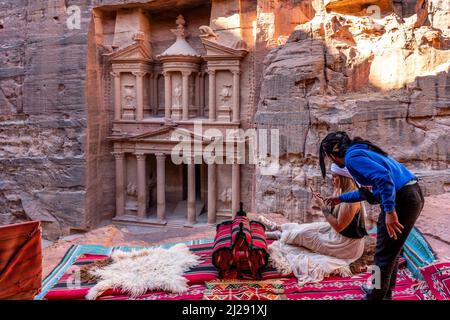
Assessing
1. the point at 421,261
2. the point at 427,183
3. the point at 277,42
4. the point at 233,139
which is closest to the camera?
the point at 421,261

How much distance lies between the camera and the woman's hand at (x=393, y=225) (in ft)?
10.8

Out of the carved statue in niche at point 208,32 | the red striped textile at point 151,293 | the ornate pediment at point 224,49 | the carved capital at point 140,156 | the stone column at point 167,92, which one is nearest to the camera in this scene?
the red striped textile at point 151,293

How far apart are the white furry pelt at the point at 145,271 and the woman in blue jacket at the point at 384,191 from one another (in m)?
2.18

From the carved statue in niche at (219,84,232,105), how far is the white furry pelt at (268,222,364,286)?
419 inches

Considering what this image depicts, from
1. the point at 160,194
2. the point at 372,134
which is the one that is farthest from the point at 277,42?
the point at 160,194

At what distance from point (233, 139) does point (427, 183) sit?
7846 mm

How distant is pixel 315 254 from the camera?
4898 mm

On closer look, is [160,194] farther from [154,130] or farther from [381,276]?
[381,276]

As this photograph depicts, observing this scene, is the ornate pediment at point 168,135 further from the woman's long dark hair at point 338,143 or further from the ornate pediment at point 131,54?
the woman's long dark hair at point 338,143

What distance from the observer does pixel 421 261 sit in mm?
4520

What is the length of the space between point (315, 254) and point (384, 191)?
1883 millimetres

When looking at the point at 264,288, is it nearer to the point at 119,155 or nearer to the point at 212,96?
the point at 212,96

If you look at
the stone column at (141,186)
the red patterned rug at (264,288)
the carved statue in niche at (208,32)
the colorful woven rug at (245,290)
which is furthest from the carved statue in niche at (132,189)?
the colorful woven rug at (245,290)

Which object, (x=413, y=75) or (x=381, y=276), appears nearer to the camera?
(x=381, y=276)
